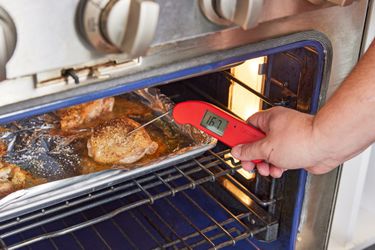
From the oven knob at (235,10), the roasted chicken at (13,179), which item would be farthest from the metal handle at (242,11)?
the roasted chicken at (13,179)

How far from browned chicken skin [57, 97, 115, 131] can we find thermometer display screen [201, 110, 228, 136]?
1.13 ft

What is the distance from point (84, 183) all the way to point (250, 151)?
328 millimetres

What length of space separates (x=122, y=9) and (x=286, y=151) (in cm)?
42

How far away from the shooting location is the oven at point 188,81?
688mm

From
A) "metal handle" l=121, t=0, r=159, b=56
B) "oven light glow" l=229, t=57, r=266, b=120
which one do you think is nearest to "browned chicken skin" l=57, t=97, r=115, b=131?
"oven light glow" l=229, t=57, r=266, b=120

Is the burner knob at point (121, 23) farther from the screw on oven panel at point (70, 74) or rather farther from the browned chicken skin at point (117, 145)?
the browned chicken skin at point (117, 145)

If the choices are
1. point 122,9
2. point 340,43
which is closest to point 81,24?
point 122,9

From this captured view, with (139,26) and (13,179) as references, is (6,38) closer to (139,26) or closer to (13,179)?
(139,26)

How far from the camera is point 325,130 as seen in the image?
0.90m

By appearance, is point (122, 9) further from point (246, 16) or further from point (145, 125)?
point (145, 125)

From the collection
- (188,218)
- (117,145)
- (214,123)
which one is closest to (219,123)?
(214,123)

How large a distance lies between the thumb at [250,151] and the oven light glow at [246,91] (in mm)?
168

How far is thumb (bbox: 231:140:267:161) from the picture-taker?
1.01 metres

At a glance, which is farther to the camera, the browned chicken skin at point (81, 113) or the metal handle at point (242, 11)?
the browned chicken skin at point (81, 113)
